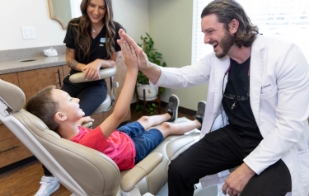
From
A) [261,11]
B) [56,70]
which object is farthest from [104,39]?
[261,11]

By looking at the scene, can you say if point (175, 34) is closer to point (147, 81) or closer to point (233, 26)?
point (147, 81)

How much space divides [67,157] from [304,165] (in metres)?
1.07

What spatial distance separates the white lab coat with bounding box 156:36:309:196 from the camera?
3.49ft

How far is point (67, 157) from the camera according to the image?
0.84 m

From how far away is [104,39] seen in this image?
5.89 feet

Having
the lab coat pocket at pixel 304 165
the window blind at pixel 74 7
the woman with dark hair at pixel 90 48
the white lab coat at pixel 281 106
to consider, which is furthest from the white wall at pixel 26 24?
the lab coat pocket at pixel 304 165

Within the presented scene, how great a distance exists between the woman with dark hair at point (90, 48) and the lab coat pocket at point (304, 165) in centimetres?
120

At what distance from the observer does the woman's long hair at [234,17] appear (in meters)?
1.20

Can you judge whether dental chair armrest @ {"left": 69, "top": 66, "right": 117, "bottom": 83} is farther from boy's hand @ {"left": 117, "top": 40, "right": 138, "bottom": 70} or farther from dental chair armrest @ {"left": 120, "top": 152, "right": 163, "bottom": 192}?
dental chair armrest @ {"left": 120, "top": 152, "right": 163, "bottom": 192}

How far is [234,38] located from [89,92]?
997 millimetres

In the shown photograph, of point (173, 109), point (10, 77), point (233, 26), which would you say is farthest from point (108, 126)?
point (10, 77)

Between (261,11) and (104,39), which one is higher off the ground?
(261,11)

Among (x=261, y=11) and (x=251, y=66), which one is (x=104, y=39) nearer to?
(x=251, y=66)

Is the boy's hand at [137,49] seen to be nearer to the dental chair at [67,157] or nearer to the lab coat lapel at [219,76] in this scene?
the lab coat lapel at [219,76]
